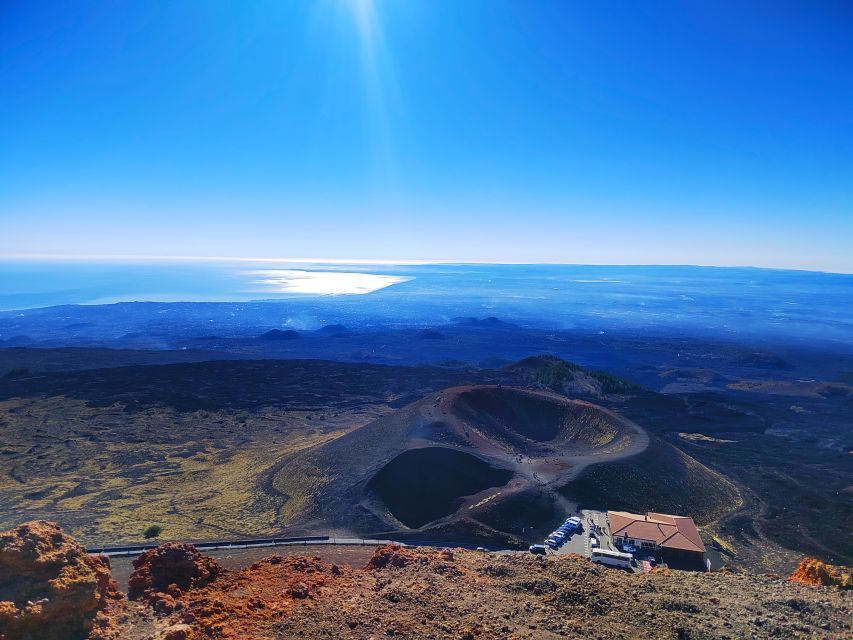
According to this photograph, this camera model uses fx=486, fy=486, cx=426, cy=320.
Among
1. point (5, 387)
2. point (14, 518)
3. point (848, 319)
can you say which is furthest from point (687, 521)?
point (848, 319)

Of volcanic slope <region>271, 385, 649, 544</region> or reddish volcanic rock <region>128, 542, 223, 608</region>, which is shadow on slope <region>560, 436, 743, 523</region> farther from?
reddish volcanic rock <region>128, 542, 223, 608</region>

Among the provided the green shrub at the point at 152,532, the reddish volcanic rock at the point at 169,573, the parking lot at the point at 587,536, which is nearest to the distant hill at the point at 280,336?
the green shrub at the point at 152,532

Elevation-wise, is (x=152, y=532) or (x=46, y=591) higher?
(x=46, y=591)

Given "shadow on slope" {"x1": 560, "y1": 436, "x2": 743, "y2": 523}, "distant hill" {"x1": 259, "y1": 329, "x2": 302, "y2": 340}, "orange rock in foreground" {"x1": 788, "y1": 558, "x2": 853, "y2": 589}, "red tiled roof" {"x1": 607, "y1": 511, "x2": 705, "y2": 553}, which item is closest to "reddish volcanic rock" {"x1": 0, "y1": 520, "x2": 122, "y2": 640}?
"orange rock in foreground" {"x1": 788, "y1": 558, "x2": 853, "y2": 589}

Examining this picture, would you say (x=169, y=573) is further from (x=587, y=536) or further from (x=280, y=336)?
(x=280, y=336)

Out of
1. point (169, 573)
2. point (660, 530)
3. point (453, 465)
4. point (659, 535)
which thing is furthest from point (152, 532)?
point (660, 530)

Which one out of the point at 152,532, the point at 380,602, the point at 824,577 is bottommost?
the point at 152,532

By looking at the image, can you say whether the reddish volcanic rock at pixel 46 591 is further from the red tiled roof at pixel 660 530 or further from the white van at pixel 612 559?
the red tiled roof at pixel 660 530
